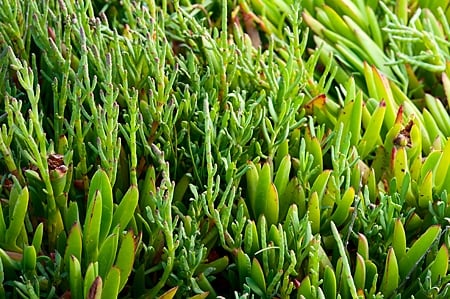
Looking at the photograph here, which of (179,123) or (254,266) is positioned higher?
(179,123)

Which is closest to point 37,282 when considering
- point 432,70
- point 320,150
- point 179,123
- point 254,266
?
point 254,266

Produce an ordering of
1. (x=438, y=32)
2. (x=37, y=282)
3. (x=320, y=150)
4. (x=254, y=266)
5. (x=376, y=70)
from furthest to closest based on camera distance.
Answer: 1. (x=438, y=32)
2. (x=376, y=70)
3. (x=320, y=150)
4. (x=254, y=266)
5. (x=37, y=282)

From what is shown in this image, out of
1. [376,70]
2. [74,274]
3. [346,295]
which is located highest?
[376,70]

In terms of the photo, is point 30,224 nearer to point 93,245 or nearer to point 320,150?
point 93,245

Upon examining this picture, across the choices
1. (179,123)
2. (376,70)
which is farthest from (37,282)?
(376,70)

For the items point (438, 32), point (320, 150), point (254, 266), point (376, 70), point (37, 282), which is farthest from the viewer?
point (438, 32)

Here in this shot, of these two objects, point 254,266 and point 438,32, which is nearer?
point 254,266
